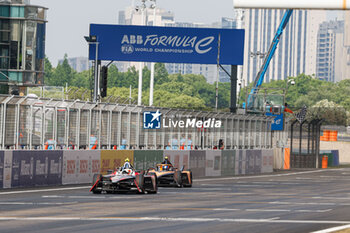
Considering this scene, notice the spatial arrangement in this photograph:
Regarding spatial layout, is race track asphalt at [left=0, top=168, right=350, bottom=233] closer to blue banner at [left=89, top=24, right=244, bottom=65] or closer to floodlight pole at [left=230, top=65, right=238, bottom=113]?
blue banner at [left=89, top=24, right=244, bottom=65]

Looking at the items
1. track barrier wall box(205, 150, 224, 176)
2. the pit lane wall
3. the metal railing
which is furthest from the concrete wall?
track barrier wall box(205, 150, 224, 176)

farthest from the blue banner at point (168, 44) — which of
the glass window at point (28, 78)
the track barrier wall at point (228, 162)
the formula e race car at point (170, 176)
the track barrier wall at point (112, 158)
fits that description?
the formula e race car at point (170, 176)

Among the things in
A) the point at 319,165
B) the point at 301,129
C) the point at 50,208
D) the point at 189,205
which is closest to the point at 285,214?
the point at 189,205

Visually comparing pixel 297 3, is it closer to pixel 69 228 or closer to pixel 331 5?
pixel 331 5

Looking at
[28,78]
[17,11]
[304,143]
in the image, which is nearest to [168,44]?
[28,78]

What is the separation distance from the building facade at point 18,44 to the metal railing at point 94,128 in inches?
385

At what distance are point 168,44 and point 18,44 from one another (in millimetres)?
8818

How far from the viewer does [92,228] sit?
1437 cm

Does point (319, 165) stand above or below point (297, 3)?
below

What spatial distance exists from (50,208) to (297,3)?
1136 cm

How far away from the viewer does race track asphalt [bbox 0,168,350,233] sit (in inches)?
587

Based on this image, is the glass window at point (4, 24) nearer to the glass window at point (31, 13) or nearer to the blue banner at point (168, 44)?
the glass window at point (31, 13)

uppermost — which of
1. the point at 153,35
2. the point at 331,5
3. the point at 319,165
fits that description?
the point at 153,35

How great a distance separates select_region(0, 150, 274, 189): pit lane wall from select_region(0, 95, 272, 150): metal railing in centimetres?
37
